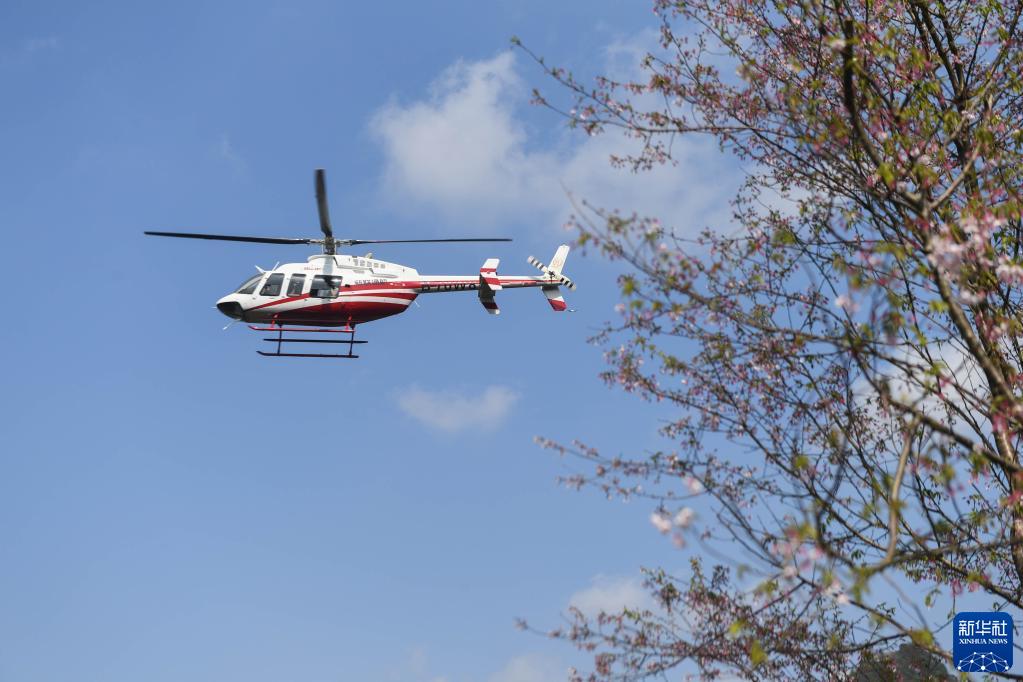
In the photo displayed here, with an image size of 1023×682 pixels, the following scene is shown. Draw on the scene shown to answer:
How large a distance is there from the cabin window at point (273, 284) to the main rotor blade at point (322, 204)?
186 cm

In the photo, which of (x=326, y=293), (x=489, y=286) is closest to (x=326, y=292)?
(x=326, y=293)

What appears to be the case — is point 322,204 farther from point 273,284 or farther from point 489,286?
point 489,286

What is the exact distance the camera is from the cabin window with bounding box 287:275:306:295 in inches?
1077

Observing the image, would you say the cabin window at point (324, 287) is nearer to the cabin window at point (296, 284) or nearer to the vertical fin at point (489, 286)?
the cabin window at point (296, 284)

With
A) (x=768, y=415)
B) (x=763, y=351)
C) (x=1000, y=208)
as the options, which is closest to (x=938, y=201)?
(x=1000, y=208)

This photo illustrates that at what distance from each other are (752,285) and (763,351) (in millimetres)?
1018

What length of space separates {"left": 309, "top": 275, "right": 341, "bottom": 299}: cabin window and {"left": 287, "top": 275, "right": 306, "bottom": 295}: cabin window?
0.32m

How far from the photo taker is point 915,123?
10336 millimetres

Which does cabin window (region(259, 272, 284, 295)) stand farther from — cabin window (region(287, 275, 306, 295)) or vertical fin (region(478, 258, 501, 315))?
vertical fin (region(478, 258, 501, 315))

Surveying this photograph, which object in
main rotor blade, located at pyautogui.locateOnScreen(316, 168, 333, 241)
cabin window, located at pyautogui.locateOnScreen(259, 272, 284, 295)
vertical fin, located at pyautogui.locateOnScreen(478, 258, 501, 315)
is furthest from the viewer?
vertical fin, located at pyautogui.locateOnScreen(478, 258, 501, 315)

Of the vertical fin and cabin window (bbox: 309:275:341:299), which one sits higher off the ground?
the vertical fin

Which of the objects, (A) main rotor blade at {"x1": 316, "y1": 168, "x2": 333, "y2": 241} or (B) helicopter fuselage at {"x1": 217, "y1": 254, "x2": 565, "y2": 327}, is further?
(B) helicopter fuselage at {"x1": 217, "y1": 254, "x2": 565, "y2": 327}

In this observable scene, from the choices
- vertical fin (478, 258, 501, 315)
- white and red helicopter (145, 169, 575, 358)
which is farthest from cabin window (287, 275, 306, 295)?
vertical fin (478, 258, 501, 315)

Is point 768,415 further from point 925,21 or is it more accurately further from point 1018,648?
point 925,21
